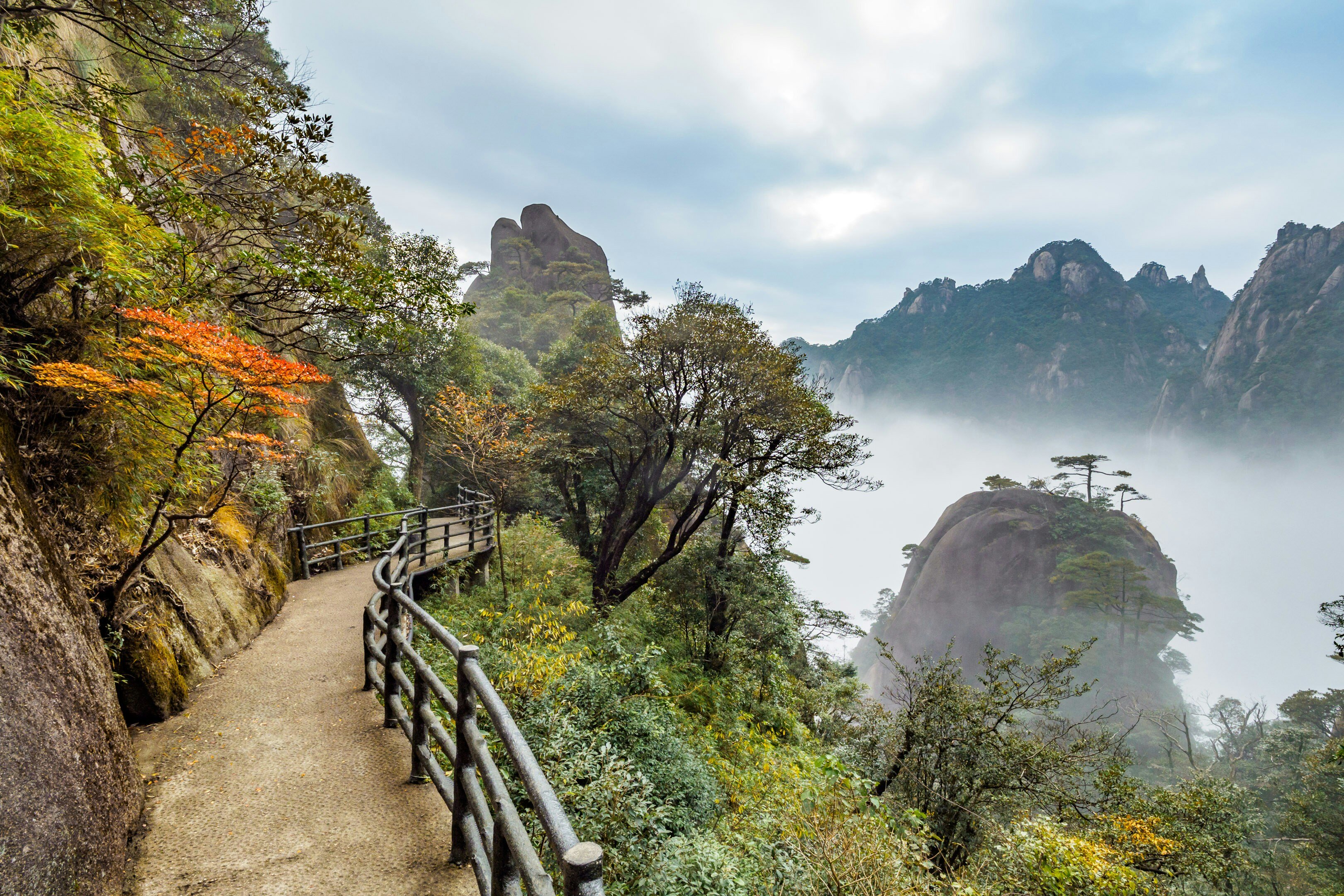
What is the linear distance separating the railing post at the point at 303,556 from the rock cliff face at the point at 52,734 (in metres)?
6.34

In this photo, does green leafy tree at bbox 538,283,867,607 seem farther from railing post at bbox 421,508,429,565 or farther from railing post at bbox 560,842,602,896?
railing post at bbox 560,842,602,896

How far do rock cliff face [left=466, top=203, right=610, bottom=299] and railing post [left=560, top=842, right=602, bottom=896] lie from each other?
156 ft

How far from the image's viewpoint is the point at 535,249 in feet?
160

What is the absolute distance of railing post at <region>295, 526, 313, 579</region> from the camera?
28.4 feet

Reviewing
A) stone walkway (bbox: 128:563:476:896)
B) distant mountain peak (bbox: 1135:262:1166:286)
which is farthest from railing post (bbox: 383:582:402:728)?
distant mountain peak (bbox: 1135:262:1166:286)

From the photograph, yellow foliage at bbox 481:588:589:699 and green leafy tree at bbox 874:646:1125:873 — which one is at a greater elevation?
yellow foliage at bbox 481:588:589:699

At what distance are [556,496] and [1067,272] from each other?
113668 mm

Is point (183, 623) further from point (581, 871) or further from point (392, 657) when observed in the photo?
point (581, 871)

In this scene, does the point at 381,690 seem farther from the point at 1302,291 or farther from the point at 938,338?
the point at 938,338

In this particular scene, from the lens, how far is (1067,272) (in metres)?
93.8

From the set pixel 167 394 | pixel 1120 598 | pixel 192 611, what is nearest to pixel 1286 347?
pixel 1120 598

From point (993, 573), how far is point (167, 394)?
45893mm

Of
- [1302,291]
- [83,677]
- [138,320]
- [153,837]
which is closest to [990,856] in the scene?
[153,837]

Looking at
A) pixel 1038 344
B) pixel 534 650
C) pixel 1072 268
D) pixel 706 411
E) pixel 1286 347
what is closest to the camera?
pixel 534 650
